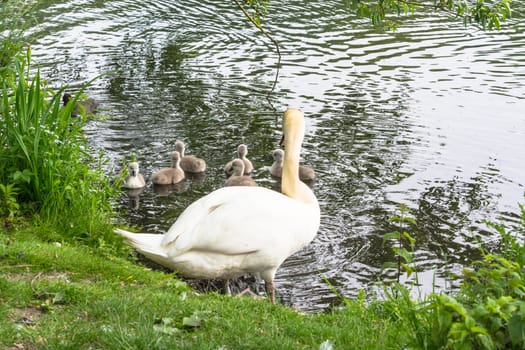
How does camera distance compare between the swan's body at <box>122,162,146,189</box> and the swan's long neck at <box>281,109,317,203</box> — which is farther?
the swan's body at <box>122,162,146,189</box>

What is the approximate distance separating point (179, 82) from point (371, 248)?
27.0 feet

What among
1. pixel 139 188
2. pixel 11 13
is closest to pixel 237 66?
pixel 139 188

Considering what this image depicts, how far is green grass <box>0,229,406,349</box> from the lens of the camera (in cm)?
536

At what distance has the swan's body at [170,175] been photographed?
495 inches

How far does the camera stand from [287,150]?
9.03 meters

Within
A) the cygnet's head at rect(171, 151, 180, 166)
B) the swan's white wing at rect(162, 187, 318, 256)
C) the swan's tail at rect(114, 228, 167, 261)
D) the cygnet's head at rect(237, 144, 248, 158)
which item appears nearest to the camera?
the swan's white wing at rect(162, 187, 318, 256)

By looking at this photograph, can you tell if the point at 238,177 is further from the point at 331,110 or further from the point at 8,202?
the point at 8,202

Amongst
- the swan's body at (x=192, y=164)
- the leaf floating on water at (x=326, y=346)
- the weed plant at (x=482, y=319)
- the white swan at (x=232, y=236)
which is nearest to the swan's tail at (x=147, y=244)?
the white swan at (x=232, y=236)

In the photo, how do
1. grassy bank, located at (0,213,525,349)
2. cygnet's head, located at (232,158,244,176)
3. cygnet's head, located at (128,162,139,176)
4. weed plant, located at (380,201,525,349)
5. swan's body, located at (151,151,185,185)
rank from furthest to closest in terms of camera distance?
cygnet's head, located at (232,158,244,176) → swan's body, located at (151,151,185,185) → cygnet's head, located at (128,162,139,176) → grassy bank, located at (0,213,525,349) → weed plant, located at (380,201,525,349)

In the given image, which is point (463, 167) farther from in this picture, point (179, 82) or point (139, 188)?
point (179, 82)

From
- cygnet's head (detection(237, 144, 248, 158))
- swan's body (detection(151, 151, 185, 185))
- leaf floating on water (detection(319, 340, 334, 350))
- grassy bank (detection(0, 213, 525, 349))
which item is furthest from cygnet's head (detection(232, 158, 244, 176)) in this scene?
leaf floating on water (detection(319, 340, 334, 350))

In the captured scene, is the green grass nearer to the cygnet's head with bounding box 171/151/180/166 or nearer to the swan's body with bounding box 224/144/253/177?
the cygnet's head with bounding box 171/151/180/166

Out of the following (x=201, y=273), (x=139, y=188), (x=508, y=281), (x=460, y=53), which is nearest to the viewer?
(x=508, y=281)

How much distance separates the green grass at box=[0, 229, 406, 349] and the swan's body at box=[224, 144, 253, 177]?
17.9 feet
